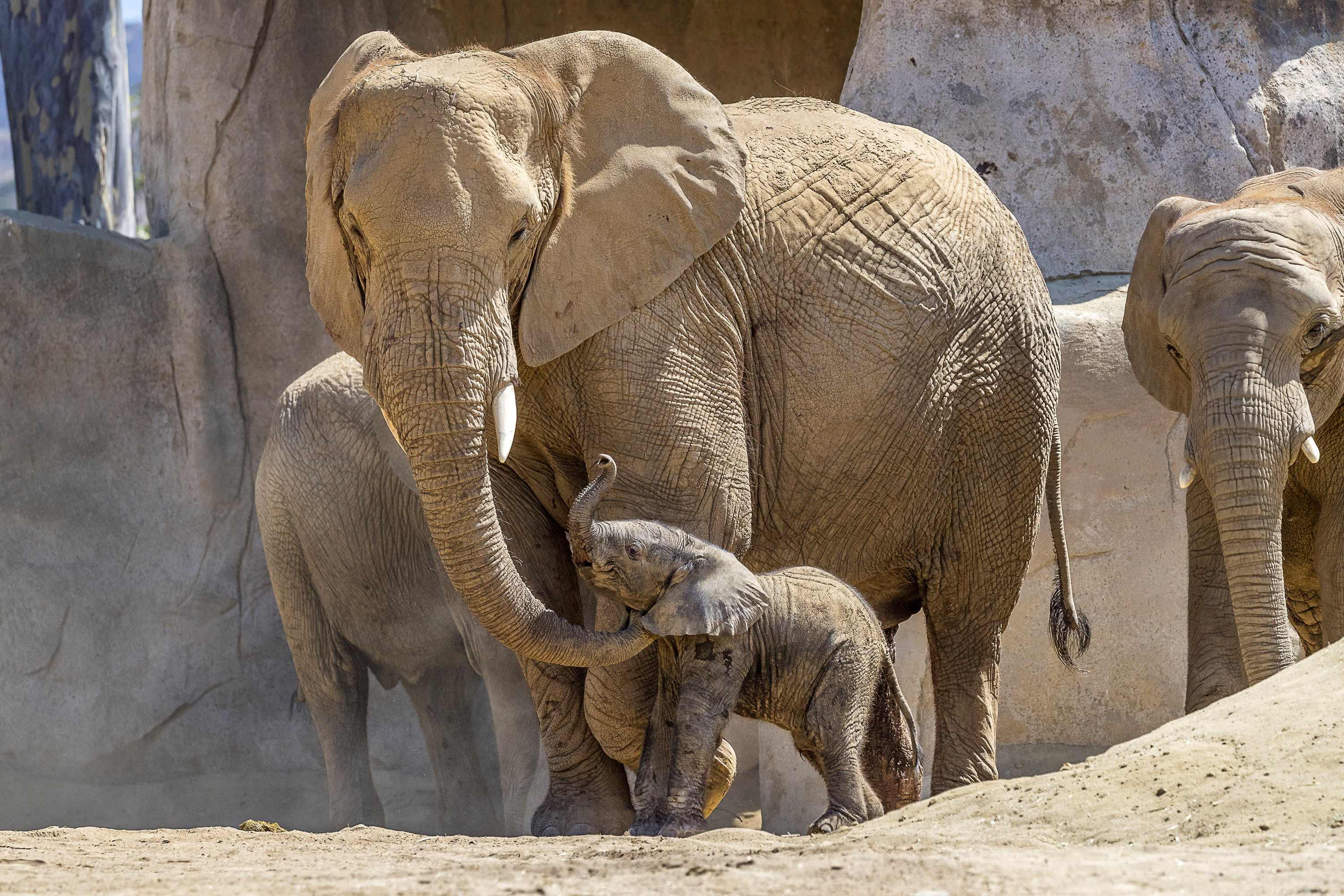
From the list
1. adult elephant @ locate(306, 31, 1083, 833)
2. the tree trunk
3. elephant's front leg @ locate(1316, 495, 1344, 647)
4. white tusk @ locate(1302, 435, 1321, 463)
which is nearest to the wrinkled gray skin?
adult elephant @ locate(306, 31, 1083, 833)

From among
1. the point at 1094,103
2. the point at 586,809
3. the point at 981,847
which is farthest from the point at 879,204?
the point at 1094,103

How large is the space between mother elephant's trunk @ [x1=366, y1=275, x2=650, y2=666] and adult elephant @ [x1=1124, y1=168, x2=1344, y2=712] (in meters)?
2.18

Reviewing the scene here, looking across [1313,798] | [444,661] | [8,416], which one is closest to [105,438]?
[8,416]

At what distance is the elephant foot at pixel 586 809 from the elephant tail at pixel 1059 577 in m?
1.81

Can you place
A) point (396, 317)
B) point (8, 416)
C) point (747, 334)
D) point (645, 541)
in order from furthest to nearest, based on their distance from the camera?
1. point (8, 416)
2. point (747, 334)
3. point (645, 541)
4. point (396, 317)

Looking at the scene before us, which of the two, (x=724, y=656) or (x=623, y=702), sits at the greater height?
(x=724, y=656)

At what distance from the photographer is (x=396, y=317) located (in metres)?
4.07

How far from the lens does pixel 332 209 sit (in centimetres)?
445

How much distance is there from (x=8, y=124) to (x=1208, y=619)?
23.3 m

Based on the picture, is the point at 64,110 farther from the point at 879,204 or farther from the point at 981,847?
the point at 981,847

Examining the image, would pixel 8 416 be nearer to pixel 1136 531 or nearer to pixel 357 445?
pixel 357 445

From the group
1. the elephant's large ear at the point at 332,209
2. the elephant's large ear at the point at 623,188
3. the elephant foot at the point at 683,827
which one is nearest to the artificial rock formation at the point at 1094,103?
the elephant's large ear at the point at 623,188

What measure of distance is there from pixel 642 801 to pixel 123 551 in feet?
15.8

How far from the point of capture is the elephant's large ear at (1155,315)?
5.84 m
